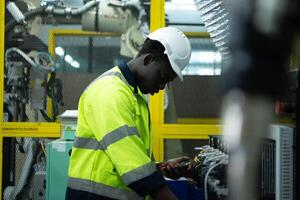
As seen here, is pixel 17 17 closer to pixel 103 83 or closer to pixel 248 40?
pixel 103 83

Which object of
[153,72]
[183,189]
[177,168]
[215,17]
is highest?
[215,17]

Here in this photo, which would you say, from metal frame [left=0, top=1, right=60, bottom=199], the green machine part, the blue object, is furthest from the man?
metal frame [left=0, top=1, right=60, bottom=199]

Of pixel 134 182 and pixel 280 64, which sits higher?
pixel 280 64

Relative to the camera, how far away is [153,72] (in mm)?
2020

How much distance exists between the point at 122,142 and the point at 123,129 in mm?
50

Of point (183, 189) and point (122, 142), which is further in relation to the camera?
point (183, 189)

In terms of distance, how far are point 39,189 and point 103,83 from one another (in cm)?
200

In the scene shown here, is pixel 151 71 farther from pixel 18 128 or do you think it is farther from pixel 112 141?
pixel 18 128

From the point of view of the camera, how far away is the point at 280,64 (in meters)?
0.43

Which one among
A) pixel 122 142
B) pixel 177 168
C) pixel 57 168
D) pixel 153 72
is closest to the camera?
pixel 122 142

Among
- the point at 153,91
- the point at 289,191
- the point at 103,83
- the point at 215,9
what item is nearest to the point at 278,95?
the point at 289,191

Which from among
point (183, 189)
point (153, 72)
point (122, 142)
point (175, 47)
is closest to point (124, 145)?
point (122, 142)

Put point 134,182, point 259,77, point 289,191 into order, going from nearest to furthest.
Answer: point 259,77
point 289,191
point 134,182

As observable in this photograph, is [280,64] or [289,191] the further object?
[289,191]
